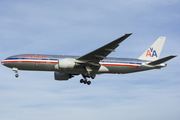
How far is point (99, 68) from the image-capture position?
3969cm

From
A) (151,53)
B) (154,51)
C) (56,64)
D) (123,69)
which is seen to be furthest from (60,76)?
(154,51)

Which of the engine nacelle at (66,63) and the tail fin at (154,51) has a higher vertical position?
the tail fin at (154,51)

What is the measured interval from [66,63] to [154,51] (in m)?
16.3

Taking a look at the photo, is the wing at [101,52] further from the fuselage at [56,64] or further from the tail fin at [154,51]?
the tail fin at [154,51]

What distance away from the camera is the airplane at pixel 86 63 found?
37125 mm

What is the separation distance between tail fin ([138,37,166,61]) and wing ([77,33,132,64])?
9.20m

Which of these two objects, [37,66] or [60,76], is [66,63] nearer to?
[37,66]

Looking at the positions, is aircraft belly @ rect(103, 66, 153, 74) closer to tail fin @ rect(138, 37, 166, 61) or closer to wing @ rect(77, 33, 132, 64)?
tail fin @ rect(138, 37, 166, 61)

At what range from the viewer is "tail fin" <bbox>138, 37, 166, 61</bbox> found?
44.2m

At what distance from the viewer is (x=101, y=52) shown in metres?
36.8

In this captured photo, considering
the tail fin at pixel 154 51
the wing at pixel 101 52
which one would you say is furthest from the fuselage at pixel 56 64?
the tail fin at pixel 154 51

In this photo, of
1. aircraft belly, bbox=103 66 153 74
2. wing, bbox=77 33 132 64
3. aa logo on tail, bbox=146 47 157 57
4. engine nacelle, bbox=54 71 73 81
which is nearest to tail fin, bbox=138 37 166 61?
aa logo on tail, bbox=146 47 157 57

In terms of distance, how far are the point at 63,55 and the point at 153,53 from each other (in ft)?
50.5

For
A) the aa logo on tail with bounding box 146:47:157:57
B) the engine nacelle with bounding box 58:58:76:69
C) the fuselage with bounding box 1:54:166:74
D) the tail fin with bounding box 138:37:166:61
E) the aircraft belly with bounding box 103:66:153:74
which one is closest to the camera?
the engine nacelle with bounding box 58:58:76:69
